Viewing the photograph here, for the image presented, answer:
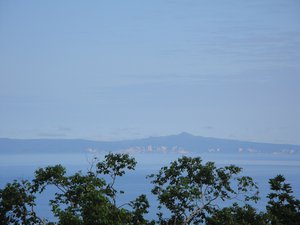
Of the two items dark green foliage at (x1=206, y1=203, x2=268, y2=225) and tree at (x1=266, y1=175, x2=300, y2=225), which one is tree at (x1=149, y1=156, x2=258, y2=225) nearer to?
dark green foliage at (x1=206, y1=203, x2=268, y2=225)

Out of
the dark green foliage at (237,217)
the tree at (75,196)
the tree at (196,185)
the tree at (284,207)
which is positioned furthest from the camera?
the tree at (284,207)

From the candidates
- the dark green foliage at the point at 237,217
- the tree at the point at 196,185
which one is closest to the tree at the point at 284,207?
the dark green foliage at the point at 237,217

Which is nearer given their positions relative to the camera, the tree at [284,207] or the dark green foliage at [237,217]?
the dark green foliage at [237,217]

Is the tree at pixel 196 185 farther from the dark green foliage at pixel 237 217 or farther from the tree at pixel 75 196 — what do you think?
the tree at pixel 75 196

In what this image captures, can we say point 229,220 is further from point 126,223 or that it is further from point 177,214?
point 126,223

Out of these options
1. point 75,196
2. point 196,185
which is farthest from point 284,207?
point 75,196

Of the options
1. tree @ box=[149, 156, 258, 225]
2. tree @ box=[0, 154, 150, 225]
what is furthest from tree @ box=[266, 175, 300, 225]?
tree @ box=[0, 154, 150, 225]

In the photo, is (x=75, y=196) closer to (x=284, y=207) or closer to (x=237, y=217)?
(x=237, y=217)

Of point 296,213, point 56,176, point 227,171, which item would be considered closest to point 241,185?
point 227,171

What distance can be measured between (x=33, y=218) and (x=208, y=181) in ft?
17.7

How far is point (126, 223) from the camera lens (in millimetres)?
13156

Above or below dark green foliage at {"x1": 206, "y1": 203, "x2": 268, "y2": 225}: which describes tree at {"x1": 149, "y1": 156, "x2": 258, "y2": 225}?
above

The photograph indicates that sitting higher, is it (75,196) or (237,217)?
(75,196)

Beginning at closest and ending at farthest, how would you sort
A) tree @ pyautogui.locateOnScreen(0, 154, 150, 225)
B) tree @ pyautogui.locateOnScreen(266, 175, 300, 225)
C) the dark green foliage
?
tree @ pyautogui.locateOnScreen(0, 154, 150, 225) → the dark green foliage → tree @ pyautogui.locateOnScreen(266, 175, 300, 225)
